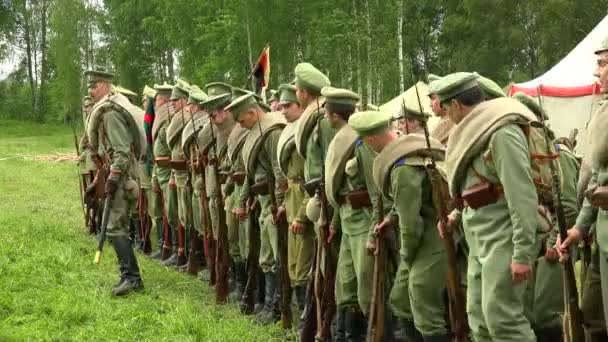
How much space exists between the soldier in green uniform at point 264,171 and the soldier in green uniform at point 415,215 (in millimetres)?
1910

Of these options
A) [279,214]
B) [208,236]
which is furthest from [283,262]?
[208,236]

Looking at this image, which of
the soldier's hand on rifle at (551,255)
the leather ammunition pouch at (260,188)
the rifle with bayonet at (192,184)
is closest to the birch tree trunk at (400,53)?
the rifle with bayonet at (192,184)

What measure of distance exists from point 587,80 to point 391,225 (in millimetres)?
9453

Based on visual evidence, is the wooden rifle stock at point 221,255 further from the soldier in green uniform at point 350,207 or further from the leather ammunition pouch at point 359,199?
the leather ammunition pouch at point 359,199

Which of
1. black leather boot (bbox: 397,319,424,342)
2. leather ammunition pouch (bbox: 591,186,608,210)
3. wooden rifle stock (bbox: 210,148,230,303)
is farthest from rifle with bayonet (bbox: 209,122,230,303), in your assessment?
leather ammunition pouch (bbox: 591,186,608,210)

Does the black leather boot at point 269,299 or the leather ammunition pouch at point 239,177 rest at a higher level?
the leather ammunition pouch at point 239,177

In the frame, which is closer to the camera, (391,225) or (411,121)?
(391,225)

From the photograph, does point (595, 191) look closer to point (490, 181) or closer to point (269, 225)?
point (490, 181)

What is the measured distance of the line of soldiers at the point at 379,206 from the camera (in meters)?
4.36

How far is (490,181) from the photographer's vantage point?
173 inches

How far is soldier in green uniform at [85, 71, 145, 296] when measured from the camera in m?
7.70

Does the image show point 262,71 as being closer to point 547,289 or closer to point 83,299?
point 83,299

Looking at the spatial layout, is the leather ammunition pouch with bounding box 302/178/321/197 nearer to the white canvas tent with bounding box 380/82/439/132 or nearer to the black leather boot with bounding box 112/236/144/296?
the white canvas tent with bounding box 380/82/439/132

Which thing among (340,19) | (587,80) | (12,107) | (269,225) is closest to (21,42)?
(12,107)
